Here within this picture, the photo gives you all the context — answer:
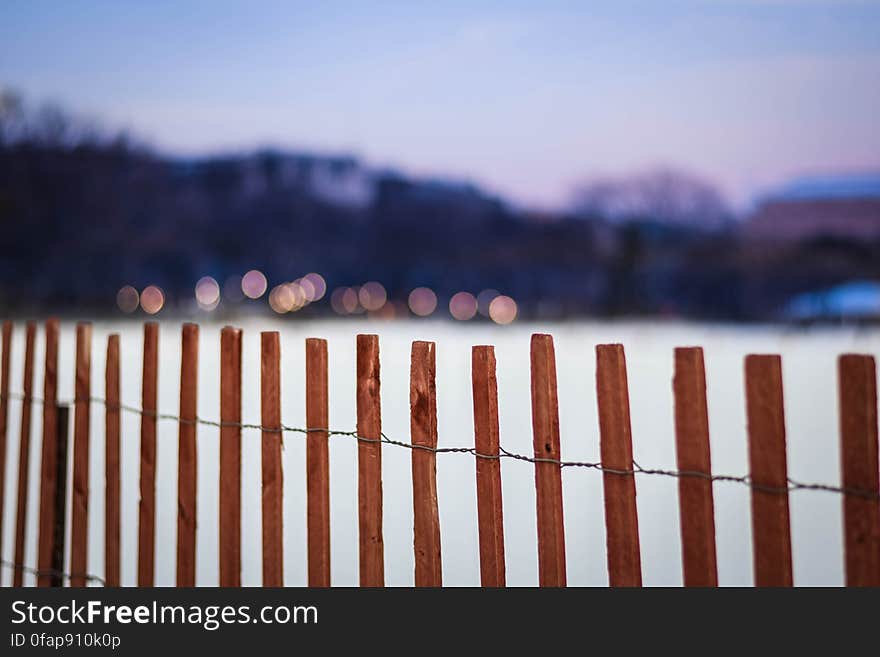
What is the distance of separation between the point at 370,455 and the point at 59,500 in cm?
196

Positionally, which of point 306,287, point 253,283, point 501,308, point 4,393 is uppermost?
point 306,287

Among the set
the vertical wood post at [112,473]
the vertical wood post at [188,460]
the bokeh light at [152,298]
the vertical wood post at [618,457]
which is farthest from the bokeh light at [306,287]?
the vertical wood post at [618,457]

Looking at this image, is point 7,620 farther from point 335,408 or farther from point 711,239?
point 711,239

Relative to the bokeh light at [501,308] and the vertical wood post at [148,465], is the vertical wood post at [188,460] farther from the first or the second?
the bokeh light at [501,308]

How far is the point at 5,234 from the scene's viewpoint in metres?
73.2

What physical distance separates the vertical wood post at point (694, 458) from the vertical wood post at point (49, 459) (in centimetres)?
298

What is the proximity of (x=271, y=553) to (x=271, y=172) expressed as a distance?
334 feet

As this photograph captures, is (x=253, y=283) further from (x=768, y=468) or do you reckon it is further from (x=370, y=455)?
(x=768, y=468)

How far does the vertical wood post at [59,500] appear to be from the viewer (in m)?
4.11

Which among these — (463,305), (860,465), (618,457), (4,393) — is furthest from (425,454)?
(463,305)

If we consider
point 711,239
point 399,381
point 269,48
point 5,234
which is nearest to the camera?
point 399,381

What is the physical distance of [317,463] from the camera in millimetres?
3174

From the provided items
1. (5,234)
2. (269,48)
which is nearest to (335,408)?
(269,48)

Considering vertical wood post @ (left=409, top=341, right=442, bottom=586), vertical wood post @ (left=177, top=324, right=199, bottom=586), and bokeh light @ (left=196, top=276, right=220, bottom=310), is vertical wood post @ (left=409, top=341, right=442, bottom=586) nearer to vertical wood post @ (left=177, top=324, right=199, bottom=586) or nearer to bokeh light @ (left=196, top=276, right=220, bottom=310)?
vertical wood post @ (left=177, top=324, right=199, bottom=586)
